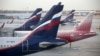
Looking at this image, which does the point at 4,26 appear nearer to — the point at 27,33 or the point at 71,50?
the point at 27,33

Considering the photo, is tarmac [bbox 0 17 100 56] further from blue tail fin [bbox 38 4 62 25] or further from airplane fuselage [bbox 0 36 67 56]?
blue tail fin [bbox 38 4 62 25]

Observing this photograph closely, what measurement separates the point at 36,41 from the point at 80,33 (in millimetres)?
628

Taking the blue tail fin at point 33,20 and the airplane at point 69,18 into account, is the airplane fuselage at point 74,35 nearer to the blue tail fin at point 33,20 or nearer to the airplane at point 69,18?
the airplane at point 69,18

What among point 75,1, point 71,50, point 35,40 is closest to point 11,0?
point 35,40

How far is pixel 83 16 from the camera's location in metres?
3.09

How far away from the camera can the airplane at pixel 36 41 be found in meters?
2.94

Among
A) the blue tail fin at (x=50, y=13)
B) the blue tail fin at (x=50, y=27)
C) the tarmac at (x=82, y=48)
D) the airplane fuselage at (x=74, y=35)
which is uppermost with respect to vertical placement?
the blue tail fin at (x=50, y=13)

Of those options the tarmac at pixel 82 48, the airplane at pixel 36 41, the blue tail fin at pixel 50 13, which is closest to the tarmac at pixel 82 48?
the tarmac at pixel 82 48

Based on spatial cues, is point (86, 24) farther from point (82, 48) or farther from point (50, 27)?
point (50, 27)

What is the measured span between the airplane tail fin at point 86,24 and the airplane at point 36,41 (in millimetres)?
320

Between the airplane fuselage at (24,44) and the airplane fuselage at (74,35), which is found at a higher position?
the airplane fuselage at (74,35)

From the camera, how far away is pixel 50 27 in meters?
2.97

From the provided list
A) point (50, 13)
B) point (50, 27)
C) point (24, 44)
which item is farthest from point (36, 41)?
point (50, 13)

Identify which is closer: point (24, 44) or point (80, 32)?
point (24, 44)
